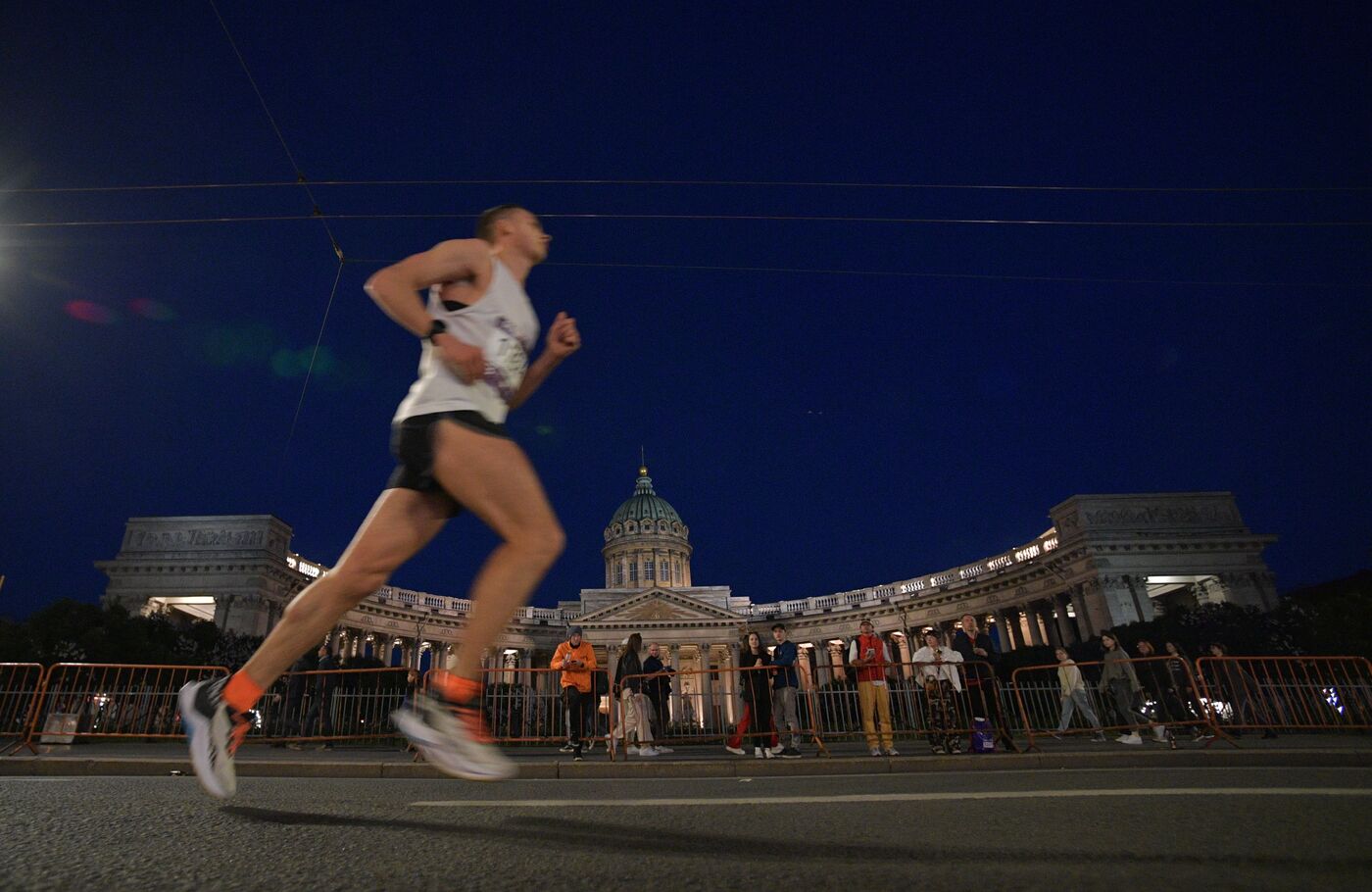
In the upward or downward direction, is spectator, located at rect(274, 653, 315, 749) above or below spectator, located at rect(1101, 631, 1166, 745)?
above

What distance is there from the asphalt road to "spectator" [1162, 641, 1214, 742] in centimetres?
785

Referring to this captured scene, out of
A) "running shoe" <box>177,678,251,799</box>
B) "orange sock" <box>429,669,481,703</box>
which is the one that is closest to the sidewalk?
"running shoe" <box>177,678,251,799</box>

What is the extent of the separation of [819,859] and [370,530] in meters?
1.63

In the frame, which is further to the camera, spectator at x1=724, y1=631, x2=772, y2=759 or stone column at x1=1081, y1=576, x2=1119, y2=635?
stone column at x1=1081, y1=576, x2=1119, y2=635

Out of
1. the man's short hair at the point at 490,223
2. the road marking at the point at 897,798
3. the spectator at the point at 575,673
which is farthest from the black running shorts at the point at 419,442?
the spectator at the point at 575,673

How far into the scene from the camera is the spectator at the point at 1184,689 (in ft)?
30.9

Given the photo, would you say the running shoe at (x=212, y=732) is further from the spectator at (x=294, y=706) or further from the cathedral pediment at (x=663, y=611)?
the cathedral pediment at (x=663, y=611)

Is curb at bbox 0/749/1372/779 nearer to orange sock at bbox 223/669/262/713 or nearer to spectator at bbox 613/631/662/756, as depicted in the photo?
spectator at bbox 613/631/662/756

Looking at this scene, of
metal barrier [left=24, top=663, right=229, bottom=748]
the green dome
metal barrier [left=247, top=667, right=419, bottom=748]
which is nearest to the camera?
metal barrier [left=24, top=663, right=229, bottom=748]

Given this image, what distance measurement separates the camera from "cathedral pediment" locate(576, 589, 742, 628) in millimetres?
53406

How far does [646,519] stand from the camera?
79.2 metres

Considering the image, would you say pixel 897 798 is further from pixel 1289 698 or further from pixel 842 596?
pixel 842 596

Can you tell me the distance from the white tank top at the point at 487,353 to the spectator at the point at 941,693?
29.4ft

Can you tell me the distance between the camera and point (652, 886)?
4.90 ft
